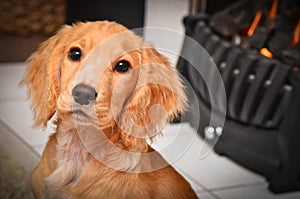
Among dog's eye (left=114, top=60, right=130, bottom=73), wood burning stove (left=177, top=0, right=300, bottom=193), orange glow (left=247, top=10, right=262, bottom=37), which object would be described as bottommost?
wood burning stove (left=177, top=0, right=300, bottom=193)

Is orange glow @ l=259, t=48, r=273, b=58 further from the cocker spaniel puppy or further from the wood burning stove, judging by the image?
the cocker spaniel puppy

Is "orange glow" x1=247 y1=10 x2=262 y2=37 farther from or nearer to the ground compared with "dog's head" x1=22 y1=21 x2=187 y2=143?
nearer to the ground

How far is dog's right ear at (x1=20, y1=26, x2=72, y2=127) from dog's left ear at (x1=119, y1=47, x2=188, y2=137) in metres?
0.06

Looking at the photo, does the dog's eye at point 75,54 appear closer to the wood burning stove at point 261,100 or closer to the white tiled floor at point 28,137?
the white tiled floor at point 28,137

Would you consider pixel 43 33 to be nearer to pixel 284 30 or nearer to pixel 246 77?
pixel 246 77

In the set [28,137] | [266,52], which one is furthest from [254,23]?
[28,137]

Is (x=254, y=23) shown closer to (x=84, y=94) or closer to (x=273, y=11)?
(x=273, y=11)

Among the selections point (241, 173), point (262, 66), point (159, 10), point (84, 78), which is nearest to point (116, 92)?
point (84, 78)

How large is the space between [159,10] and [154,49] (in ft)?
0.31

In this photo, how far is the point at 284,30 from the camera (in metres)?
1.27

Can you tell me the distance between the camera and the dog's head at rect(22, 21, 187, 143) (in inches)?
13.4

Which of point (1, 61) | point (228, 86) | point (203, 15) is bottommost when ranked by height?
point (228, 86)

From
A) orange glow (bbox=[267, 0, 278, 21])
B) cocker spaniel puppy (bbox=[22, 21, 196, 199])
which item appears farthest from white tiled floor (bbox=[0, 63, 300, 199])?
orange glow (bbox=[267, 0, 278, 21])

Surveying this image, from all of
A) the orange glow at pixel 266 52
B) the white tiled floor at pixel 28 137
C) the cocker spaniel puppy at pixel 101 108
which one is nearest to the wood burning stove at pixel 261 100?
the orange glow at pixel 266 52
